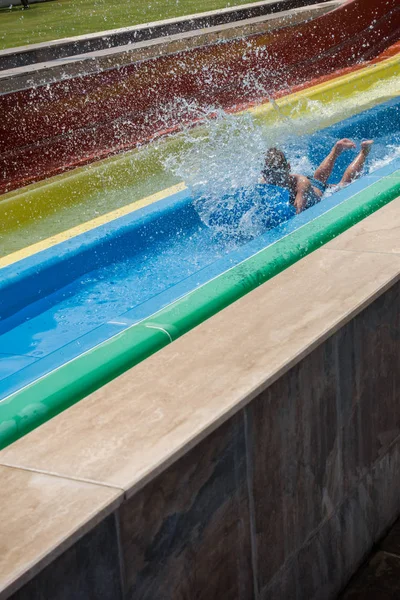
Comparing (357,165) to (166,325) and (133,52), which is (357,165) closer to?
(133,52)

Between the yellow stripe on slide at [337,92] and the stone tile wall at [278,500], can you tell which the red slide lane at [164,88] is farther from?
the stone tile wall at [278,500]

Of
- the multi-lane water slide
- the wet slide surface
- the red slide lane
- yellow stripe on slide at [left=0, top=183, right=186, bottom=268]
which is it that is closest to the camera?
the multi-lane water slide

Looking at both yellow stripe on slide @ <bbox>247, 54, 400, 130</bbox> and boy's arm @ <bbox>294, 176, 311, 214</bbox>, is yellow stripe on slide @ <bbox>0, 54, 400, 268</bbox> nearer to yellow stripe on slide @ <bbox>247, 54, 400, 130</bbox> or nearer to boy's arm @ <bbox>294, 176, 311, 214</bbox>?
yellow stripe on slide @ <bbox>247, 54, 400, 130</bbox>

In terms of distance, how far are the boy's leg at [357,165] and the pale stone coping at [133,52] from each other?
216 cm

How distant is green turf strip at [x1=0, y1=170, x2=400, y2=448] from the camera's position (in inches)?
70.1

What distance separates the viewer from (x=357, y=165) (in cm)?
476

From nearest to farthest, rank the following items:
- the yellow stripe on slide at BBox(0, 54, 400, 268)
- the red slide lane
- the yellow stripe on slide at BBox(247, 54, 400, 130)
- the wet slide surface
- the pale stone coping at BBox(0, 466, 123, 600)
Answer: the pale stone coping at BBox(0, 466, 123, 600)
the wet slide surface
the yellow stripe on slide at BBox(0, 54, 400, 268)
the red slide lane
the yellow stripe on slide at BBox(247, 54, 400, 130)

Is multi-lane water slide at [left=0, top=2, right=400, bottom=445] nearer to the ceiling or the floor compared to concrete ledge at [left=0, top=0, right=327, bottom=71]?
nearer to the floor

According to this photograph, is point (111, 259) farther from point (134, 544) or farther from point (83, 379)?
point (134, 544)

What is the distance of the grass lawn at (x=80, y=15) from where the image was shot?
38.9ft

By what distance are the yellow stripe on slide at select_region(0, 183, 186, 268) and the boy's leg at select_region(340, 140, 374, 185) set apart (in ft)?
2.85

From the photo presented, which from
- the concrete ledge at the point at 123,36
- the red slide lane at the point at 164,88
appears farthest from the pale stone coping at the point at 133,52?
the concrete ledge at the point at 123,36

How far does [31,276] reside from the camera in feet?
12.4

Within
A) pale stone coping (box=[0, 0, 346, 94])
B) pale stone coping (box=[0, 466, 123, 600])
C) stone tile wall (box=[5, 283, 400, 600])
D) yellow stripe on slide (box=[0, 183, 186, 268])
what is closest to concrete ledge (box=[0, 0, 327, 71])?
pale stone coping (box=[0, 0, 346, 94])
